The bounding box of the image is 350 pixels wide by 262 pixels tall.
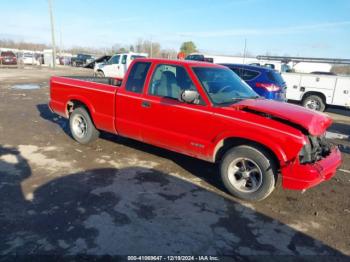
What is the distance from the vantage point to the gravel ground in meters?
3.35

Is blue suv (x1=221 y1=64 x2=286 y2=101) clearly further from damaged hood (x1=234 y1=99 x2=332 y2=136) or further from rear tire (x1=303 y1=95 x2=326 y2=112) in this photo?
damaged hood (x1=234 y1=99 x2=332 y2=136)

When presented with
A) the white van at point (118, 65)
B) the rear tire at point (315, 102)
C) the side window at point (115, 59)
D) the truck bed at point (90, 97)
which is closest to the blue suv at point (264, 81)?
the rear tire at point (315, 102)

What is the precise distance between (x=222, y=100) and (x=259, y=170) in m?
1.24

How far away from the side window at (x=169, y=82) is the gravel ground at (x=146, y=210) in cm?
135

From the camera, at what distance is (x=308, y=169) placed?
407cm

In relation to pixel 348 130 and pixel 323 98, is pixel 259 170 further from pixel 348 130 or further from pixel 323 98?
pixel 323 98

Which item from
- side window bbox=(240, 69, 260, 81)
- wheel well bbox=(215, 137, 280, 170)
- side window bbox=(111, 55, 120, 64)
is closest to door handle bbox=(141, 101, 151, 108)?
wheel well bbox=(215, 137, 280, 170)

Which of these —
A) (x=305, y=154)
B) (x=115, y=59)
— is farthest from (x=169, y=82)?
(x=115, y=59)

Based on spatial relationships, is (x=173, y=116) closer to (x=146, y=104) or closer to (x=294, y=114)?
(x=146, y=104)

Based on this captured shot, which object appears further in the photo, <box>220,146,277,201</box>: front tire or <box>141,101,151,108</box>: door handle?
<box>141,101,151,108</box>: door handle

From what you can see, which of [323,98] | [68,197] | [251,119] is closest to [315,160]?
[251,119]

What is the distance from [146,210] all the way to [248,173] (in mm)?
1556

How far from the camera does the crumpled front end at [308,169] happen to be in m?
4.05

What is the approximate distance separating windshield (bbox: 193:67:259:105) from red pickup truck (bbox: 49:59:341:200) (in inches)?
0.6
